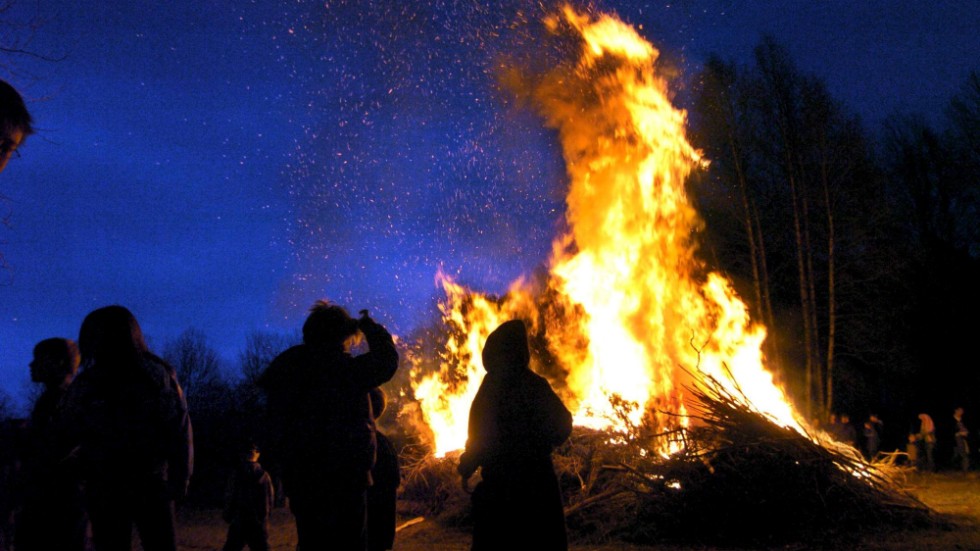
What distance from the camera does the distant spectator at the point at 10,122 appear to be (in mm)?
1789

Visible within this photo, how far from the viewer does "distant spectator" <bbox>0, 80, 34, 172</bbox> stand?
1.79m

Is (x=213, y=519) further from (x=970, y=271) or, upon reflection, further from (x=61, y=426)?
(x=970, y=271)

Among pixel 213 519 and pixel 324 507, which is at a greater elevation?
pixel 324 507

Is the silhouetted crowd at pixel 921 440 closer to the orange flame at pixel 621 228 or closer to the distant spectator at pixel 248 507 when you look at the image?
the orange flame at pixel 621 228

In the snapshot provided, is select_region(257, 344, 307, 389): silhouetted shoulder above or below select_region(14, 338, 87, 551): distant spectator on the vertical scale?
above

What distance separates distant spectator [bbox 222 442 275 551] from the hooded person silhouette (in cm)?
280

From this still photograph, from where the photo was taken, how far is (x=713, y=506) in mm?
6832

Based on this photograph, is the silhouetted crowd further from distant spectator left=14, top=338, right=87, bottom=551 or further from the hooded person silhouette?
distant spectator left=14, top=338, right=87, bottom=551

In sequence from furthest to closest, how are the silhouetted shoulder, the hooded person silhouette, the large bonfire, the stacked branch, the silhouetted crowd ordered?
the silhouetted crowd → the large bonfire → the stacked branch → the hooded person silhouette → the silhouetted shoulder

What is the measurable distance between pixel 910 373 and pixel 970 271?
4623 millimetres

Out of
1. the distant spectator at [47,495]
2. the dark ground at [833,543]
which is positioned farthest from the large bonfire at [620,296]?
the distant spectator at [47,495]

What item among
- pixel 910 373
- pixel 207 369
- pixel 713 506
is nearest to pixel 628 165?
pixel 713 506

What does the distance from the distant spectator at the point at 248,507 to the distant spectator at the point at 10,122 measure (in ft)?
13.3

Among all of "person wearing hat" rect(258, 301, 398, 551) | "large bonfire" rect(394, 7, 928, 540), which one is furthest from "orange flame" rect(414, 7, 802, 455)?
"person wearing hat" rect(258, 301, 398, 551)
